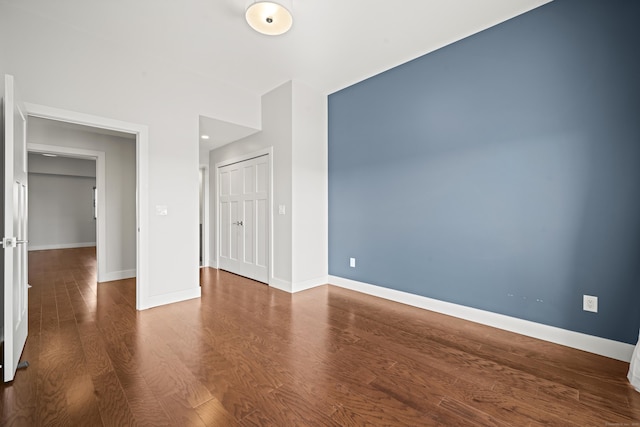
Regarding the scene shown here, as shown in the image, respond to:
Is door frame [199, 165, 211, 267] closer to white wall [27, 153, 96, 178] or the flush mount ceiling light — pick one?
the flush mount ceiling light

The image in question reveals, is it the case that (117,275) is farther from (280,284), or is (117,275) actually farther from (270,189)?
(270,189)

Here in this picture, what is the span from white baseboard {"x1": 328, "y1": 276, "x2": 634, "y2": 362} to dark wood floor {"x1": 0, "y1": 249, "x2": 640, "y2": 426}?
3.4 inches

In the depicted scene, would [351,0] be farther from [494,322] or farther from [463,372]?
[494,322]

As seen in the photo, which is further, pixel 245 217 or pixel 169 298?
pixel 245 217

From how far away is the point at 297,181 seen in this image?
3.90 metres

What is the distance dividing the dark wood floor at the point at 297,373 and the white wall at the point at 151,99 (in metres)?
0.71

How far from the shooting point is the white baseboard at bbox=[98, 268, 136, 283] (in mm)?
4418

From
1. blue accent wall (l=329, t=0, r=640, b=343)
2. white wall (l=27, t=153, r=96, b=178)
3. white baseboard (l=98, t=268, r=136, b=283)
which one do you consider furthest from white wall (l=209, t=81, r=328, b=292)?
white wall (l=27, t=153, r=96, b=178)

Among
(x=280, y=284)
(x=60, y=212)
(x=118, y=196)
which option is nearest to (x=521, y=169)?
(x=280, y=284)

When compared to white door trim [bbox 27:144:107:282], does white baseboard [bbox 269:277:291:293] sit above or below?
below

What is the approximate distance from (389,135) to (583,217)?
2.08 m

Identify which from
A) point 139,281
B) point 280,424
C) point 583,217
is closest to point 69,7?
point 139,281

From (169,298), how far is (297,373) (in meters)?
2.21

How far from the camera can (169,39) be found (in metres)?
2.89
